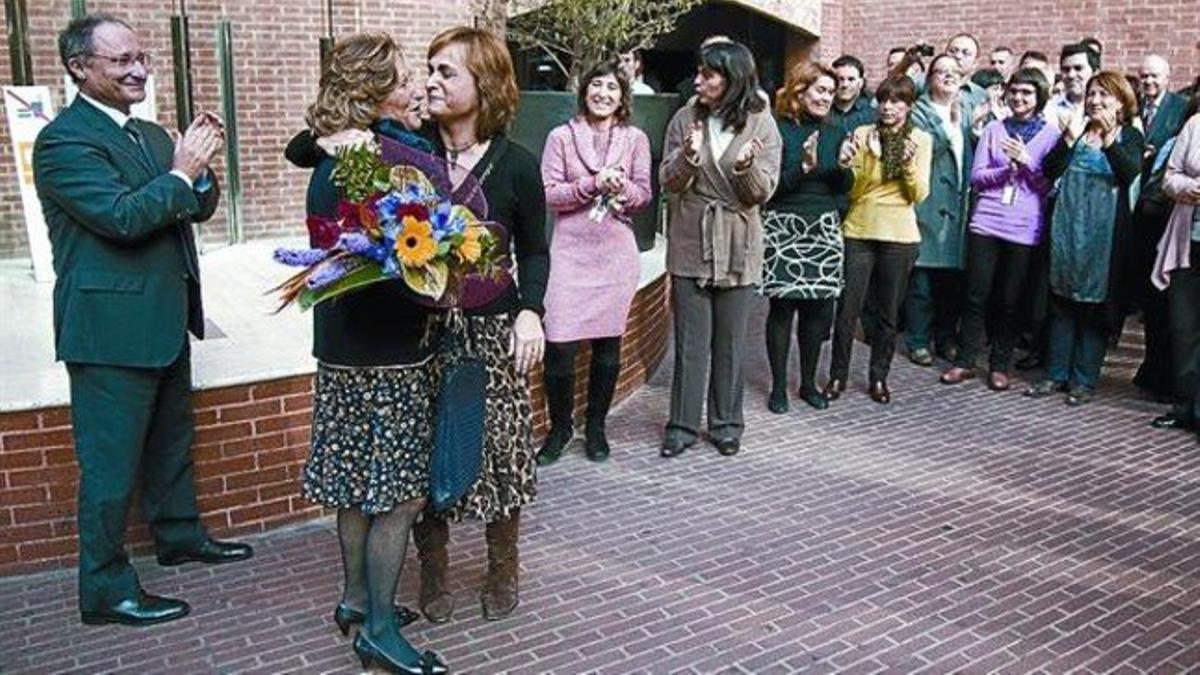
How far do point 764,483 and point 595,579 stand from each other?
1.34m

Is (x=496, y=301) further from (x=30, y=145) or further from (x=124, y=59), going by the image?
(x=30, y=145)

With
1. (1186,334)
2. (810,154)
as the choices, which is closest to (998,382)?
(1186,334)

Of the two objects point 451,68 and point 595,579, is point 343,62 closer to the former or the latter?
point 451,68

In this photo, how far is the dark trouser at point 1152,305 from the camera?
22.8 feet

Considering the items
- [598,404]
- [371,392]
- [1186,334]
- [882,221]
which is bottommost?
[598,404]

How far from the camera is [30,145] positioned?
718 cm

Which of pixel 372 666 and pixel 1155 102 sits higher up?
pixel 1155 102

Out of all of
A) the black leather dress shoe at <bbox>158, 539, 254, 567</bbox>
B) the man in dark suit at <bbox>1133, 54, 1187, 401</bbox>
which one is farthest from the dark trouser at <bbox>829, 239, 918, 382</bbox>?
the black leather dress shoe at <bbox>158, 539, 254, 567</bbox>

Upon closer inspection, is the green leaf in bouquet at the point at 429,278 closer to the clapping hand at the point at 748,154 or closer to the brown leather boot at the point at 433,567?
the brown leather boot at the point at 433,567

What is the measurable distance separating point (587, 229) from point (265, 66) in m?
4.78

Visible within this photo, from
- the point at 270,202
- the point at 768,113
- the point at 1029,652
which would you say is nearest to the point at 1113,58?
the point at 768,113

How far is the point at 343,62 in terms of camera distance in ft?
10.8

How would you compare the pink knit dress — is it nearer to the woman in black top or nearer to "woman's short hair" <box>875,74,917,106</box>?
the woman in black top

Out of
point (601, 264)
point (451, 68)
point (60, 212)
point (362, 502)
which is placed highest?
point (451, 68)
